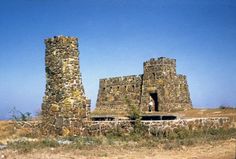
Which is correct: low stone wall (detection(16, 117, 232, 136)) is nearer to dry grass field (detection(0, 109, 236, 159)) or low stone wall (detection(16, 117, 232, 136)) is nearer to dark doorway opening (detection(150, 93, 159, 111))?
dry grass field (detection(0, 109, 236, 159))

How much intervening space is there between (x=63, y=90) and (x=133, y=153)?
7.34m

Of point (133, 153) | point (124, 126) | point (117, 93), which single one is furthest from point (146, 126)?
point (117, 93)

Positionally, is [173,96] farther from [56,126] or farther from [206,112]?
[56,126]

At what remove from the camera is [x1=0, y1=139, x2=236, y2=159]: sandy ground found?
14.0m

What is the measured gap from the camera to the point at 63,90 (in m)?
21.0

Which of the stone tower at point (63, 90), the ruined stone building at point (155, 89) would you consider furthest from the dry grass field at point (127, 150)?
the ruined stone building at point (155, 89)

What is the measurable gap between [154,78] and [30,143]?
81.5ft

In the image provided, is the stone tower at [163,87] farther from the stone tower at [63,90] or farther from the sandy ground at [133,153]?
the sandy ground at [133,153]

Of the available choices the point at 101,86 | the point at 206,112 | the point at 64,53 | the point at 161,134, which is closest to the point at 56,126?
the point at 64,53

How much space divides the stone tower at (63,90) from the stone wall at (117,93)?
69.2ft

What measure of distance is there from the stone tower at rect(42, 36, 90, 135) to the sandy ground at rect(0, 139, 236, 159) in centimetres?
511

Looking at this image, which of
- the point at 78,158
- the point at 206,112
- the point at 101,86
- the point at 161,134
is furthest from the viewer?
the point at 101,86

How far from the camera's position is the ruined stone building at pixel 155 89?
40.0 metres

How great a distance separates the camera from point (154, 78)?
40.7 metres
